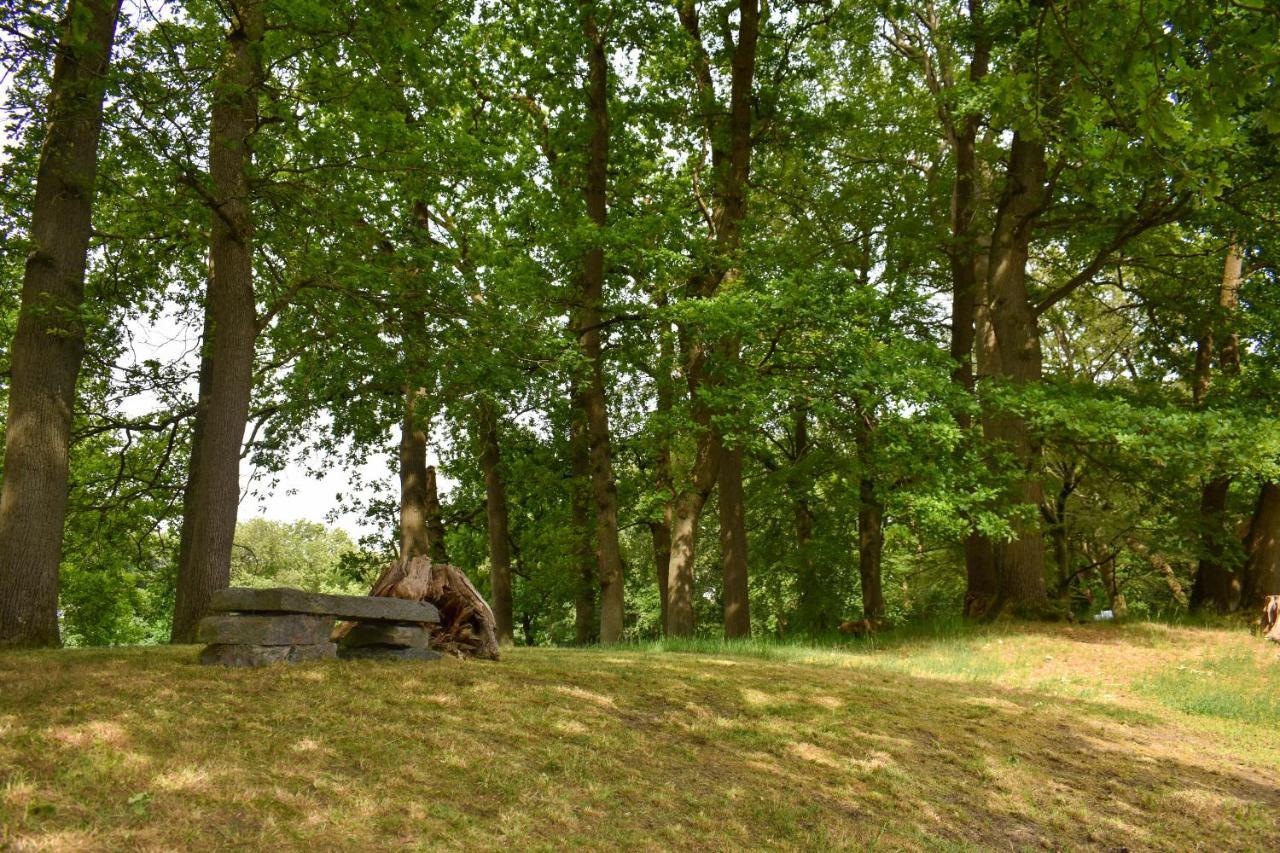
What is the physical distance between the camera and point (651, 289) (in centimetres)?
1825

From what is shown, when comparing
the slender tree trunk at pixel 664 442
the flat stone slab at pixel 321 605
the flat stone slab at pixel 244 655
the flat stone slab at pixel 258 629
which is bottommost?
the flat stone slab at pixel 244 655

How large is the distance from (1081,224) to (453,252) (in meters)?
12.2

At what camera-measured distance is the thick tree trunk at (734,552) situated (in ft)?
54.7

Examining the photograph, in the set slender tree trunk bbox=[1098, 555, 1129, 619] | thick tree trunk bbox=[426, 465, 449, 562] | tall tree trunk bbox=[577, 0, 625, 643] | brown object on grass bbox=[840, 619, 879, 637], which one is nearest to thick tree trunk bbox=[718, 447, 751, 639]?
tall tree trunk bbox=[577, 0, 625, 643]

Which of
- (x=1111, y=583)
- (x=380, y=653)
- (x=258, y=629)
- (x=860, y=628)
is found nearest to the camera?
(x=258, y=629)

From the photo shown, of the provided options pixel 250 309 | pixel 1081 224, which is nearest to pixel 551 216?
pixel 250 309

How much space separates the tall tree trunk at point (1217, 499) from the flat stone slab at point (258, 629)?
1640 cm

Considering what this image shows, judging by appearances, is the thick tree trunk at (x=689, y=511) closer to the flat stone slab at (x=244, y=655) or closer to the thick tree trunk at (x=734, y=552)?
the thick tree trunk at (x=734, y=552)

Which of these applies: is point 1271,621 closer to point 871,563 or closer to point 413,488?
point 871,563

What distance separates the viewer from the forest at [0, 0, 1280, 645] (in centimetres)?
938

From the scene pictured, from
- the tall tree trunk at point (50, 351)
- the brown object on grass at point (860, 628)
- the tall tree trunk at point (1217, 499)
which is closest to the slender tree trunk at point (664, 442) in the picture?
the brown object on grass at point (860, 628)

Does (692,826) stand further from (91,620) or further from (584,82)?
(91,620)

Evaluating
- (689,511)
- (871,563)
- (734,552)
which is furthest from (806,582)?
(734,552)

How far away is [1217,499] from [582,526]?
45.7 feet
